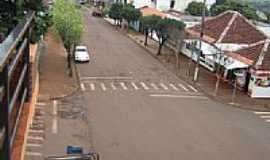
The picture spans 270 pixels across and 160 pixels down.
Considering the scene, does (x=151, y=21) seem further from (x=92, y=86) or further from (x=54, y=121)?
(x=54, y=121)

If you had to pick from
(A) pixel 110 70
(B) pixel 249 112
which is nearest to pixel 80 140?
(B) pixel 249 112

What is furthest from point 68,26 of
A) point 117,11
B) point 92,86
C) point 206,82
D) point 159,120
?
point 117,11

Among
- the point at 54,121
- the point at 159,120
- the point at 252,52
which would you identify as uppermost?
the point at 252,52

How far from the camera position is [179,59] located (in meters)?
38.8

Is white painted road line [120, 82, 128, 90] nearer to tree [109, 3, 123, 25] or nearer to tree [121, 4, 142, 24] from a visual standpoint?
tree [121, 4, 142, 24]

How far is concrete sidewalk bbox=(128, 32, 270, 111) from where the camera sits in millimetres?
26391

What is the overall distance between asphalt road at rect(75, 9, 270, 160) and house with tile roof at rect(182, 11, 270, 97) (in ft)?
10.7

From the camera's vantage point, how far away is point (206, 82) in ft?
102

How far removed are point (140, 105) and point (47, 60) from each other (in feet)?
39.4

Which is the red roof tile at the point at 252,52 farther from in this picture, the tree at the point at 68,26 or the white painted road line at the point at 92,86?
the tree at the point at 68,26

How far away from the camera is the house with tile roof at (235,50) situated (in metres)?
28.1

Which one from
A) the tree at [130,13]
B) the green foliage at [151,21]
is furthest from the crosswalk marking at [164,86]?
the tree at [130,13]

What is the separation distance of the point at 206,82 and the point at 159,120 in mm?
9927

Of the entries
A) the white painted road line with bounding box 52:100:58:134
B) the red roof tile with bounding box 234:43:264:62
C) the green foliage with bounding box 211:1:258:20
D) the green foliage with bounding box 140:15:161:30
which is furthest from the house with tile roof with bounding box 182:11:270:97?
the green foliage with bounding box 211:1:258:20
